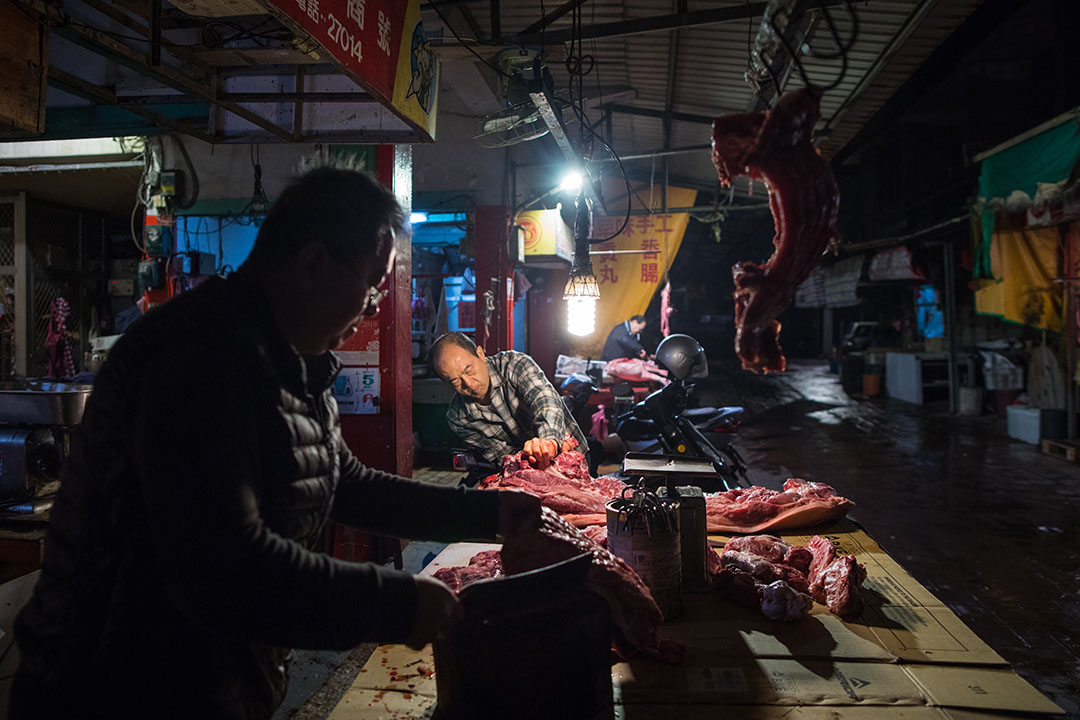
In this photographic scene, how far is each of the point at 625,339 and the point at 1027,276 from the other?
6904mm

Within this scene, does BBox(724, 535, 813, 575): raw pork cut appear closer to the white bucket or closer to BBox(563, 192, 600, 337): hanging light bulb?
BBox(563, 192, 600, 337): hanging light bulb

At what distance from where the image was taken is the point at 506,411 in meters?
5.66

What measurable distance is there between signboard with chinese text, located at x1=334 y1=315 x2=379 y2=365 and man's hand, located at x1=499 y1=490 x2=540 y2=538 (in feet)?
11.9

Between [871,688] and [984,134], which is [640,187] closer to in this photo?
[984,134]

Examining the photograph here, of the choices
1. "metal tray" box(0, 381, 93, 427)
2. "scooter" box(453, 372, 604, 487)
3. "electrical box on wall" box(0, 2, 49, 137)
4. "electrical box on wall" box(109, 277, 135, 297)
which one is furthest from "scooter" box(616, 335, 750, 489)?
"electrical box on wall" box(109, 277, 135, 297)

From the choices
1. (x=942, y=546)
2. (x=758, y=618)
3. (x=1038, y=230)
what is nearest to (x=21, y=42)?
(x=758, y=618)

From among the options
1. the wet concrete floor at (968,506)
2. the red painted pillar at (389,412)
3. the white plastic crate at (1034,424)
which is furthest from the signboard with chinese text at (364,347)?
the white plastic crate at (1034,424)

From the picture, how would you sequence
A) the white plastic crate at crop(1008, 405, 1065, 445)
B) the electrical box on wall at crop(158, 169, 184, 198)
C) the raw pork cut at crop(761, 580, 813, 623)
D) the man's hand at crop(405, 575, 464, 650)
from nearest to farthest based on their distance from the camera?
the man's hand at crop(405, 575, 464, 650) → the raw pork cut at crop(761, 580, 813, 623) → the electrical box on wall at crop(158, 169, 184, 198) → the white plastic crate at crop(1008, 405, 1065, 445)

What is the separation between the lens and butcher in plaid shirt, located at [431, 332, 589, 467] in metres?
5.21

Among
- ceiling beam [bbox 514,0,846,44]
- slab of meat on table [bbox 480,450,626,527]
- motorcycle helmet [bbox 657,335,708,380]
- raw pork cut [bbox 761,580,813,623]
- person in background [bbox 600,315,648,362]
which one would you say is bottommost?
raw pork cut [bbox 761,580,813,623]

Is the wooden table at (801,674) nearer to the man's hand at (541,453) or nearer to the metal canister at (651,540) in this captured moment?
the metal canister at (651,540)

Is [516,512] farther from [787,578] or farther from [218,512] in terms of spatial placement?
[787,578]

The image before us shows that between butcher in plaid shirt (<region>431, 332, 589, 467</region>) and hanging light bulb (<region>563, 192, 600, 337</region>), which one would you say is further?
hanging light bulb (<region>563, 192, 600, 337</region>)

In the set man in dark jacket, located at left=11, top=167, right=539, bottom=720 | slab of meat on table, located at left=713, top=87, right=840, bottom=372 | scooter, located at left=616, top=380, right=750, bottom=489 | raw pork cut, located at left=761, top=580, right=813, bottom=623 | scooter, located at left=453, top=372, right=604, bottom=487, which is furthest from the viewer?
scooter, located at left=616, top=380, right=750, bottom=489
